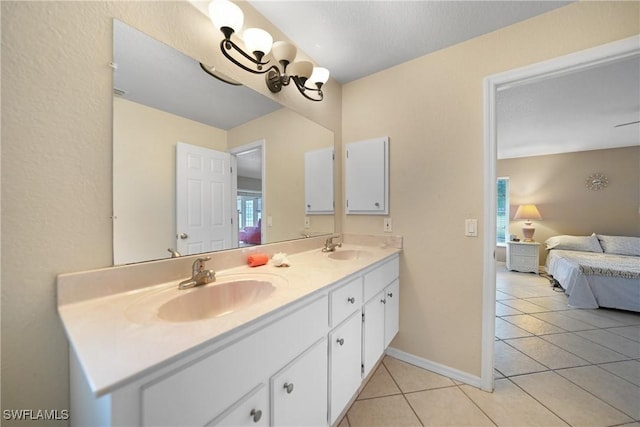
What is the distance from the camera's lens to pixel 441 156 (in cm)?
167

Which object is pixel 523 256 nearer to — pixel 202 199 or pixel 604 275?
pixel 604 275

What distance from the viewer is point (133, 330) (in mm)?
594

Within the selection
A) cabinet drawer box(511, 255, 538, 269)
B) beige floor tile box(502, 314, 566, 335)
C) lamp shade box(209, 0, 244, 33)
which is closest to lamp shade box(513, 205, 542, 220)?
cabinet drawer box(511, 255, 538, 269)

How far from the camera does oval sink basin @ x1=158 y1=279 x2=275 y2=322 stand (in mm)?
849

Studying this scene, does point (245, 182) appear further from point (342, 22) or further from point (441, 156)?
point (441, 156)

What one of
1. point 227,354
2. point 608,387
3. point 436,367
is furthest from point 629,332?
point 227,354

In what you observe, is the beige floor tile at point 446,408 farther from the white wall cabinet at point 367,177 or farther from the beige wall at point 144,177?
the beige wall at point 144,177

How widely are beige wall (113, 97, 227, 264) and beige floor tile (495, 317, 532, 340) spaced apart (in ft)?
9.43

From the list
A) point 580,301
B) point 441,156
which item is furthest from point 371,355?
point 580,301

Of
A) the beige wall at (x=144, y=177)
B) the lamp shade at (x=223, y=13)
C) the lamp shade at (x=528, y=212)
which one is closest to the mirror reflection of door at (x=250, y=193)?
the beige wall at (x=144, y=177)

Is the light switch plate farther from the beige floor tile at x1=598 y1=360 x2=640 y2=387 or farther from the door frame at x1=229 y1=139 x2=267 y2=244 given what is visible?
the beige floor tile at x1=598 y1=360 x2=640 y2=387

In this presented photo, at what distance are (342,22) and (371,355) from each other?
2.06 metres

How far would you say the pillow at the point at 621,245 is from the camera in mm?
3496

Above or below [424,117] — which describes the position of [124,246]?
below
